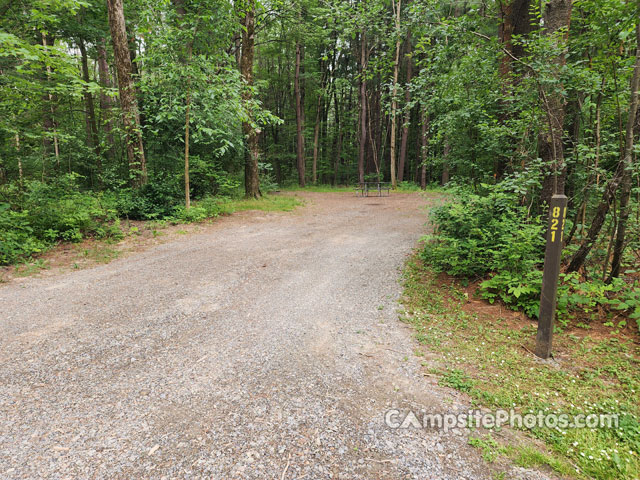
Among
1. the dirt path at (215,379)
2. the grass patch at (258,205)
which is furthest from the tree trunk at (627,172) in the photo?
the grass patch at (258,205)

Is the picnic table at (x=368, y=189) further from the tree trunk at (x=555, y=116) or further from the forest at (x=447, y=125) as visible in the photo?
the tree trunk at (x=555, y=116)

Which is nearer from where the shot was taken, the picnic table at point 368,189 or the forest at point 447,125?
the forest at point 447,125

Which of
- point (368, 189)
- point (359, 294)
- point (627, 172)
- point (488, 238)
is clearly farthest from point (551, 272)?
point (368, 189)

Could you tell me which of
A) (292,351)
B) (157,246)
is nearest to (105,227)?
(157,246)

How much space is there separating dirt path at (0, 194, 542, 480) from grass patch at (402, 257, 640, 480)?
0.84 feet

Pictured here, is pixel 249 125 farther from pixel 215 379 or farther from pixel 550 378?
pixel 550 378

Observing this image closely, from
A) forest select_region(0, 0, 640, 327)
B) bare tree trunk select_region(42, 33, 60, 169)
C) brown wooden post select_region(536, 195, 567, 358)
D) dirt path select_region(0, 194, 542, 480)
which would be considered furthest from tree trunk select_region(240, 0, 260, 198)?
brown wooden post select_region(536, 195, 567, 358)

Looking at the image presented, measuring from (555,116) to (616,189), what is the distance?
1.19 meters

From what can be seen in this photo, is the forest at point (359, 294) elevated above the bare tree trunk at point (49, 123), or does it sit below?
below

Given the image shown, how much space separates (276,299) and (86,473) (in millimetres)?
2753

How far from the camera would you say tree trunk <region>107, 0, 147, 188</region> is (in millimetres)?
8567

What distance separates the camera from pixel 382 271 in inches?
219

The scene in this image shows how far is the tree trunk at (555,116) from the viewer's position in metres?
3.95

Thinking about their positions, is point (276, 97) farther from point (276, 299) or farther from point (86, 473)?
point (86, 473)
